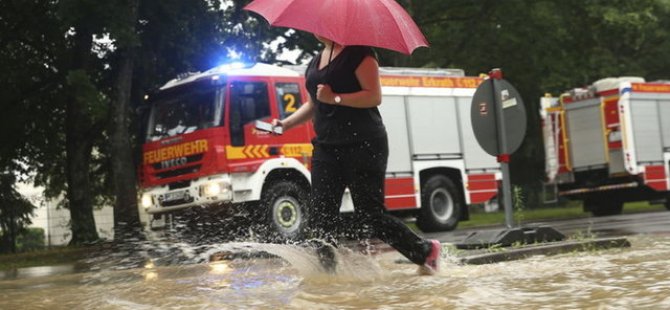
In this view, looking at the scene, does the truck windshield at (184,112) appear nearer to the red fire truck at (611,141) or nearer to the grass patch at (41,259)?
the grass patch at (41,259)

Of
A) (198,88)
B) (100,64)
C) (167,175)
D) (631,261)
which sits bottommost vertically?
(631,261)

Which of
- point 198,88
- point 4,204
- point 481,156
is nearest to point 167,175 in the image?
point 198,88

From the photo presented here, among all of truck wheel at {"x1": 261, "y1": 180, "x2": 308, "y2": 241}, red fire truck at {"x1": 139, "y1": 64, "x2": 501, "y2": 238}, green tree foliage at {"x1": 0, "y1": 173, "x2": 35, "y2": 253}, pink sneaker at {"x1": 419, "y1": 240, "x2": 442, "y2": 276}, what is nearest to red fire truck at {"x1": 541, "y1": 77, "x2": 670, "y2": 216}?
red fire truck at {"x1": 139, "y1": 64, "x2": 501, "y2": 238}

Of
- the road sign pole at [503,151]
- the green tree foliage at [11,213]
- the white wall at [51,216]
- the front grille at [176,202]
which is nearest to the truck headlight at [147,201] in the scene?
the front grille at [176,202]

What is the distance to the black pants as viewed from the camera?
5562 mm

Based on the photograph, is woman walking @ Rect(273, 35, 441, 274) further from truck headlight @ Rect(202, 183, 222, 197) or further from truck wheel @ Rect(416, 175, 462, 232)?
truck wheel @ Rect(416, 175, 462, 232)

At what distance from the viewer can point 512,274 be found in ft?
Result: 19.1

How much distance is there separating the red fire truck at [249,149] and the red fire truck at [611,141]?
6267mm

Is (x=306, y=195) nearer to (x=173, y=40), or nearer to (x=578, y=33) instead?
(x=173, y=40)

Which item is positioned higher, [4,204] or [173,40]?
[173,40]

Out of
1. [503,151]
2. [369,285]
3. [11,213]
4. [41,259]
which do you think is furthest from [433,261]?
[11,213]

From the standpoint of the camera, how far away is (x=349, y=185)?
5.66m

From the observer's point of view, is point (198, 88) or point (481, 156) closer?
point (198, 88)

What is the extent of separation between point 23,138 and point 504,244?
15.5 meters
